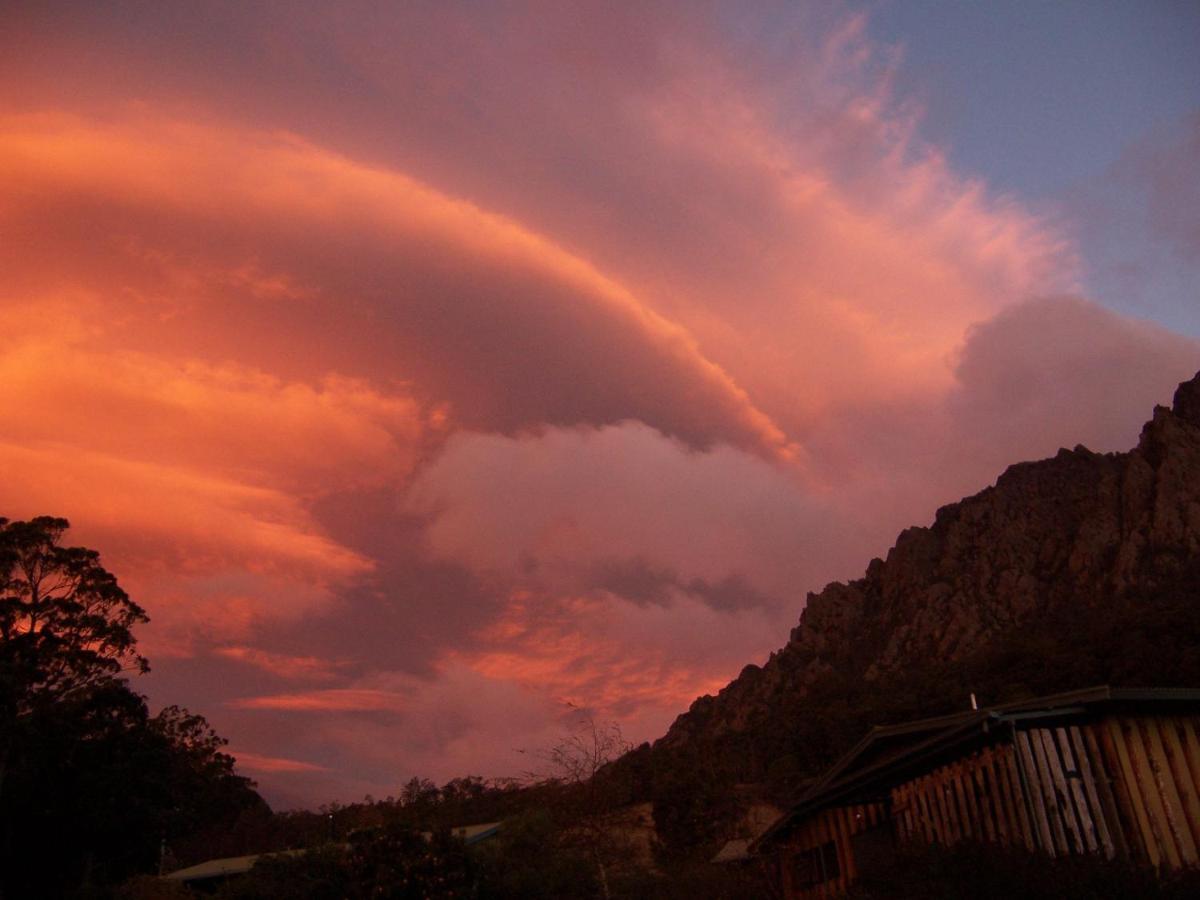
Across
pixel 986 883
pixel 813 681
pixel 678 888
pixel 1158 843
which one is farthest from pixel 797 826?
pixel 813 681

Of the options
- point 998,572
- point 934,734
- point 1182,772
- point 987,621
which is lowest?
point 1182,772

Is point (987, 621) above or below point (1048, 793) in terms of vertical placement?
above

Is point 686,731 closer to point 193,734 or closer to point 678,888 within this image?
point 193,734

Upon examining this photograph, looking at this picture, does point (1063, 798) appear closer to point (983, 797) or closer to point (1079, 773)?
point (1079, 773)

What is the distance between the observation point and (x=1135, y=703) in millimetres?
15359

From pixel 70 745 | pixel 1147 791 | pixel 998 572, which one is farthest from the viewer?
pixel 998 572

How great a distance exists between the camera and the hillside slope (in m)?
50.0

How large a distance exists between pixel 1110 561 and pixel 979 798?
6820 cm

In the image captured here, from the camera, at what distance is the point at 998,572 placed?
271ft

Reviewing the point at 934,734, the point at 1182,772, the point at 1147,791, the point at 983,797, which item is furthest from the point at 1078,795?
the point at 934,734

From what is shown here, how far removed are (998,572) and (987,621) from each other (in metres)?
8.53

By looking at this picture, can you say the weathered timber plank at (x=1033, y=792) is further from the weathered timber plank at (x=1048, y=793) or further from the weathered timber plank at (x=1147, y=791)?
the weathered timber plank at (x=1147, y=791)

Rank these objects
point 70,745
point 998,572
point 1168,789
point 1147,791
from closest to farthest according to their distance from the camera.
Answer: point 1147,791 < point 1168,789 < point 70,745 < point 998,572

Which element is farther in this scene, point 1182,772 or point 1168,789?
point 1182,772
